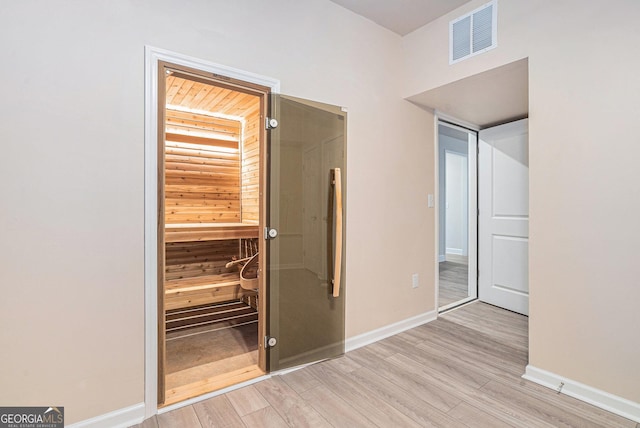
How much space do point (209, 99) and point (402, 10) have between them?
2135 mm

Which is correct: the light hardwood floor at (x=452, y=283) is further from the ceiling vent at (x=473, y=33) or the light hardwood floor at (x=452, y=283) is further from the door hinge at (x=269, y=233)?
the ceiling vent at (x=473, y=33)

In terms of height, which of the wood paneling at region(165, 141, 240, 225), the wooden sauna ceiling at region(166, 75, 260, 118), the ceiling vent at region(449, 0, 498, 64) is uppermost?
the ceiling vent at region(449, 0, 498, 64)

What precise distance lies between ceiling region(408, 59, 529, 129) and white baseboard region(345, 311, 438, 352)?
219cm

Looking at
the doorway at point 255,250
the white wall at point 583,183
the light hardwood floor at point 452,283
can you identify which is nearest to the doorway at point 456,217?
the light hardwood floor at point 452,283

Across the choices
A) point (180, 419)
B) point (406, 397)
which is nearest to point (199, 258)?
point (180, 419)

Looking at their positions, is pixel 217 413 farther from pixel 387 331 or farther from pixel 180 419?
pixel 387 331

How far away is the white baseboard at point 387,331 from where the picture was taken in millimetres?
2613

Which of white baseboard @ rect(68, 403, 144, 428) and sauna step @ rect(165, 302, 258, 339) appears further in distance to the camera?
sauna step @ rect(165, 302, 258, 339)

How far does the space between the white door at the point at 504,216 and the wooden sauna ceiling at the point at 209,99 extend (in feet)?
9.33

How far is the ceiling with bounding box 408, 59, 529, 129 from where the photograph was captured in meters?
2.40

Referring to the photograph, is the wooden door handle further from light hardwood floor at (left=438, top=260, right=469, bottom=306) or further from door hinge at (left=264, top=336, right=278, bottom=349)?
light hardwood floor at (left=438, top=260, right=469, bottom=306)

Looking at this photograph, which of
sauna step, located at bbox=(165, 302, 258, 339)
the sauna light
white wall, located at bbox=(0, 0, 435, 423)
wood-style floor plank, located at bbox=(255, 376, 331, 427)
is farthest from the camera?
the sauna light

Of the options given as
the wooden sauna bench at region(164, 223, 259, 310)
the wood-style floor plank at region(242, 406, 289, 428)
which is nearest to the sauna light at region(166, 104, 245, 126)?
the wooden sauna bench at region(164, 223, 259, 310)

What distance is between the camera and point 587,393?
188 centimetres
